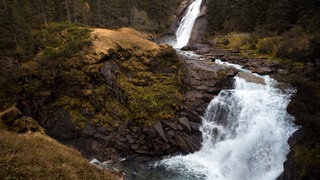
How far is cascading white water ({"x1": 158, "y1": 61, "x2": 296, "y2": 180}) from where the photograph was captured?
54.7 feet

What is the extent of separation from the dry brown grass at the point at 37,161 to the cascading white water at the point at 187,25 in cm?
4394

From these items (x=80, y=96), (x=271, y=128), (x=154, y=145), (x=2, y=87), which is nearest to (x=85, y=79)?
(x=80, y=96)

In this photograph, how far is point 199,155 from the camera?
63.0 feet

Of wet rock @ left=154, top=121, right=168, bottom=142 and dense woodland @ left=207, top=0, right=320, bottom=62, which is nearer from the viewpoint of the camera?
wet rock @ left=154, top=121, right=168, bottom=142

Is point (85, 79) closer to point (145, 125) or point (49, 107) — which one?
point (49, 107)

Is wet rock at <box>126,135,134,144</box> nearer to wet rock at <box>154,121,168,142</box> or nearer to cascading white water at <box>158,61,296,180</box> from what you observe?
wet rock at <box>154,121,168,142</box>

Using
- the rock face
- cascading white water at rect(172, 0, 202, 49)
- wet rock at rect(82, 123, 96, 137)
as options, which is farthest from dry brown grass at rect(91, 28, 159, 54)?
cascading white water at rect(172, 0, 202, 49)

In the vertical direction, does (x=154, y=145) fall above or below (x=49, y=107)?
below

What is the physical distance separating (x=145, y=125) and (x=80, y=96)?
7.22 m

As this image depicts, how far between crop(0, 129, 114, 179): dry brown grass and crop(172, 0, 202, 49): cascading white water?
144 feet

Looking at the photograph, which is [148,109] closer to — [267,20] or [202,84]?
[202,84]

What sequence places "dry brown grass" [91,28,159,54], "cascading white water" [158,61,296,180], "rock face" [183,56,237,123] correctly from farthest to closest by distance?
"dry brown grass" [91,28,159,54] < "rock face" [183,56,237,123] < "cascading white water" [158,61,296,180]

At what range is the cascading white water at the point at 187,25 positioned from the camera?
5366 centimetres

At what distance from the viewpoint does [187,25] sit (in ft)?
185
